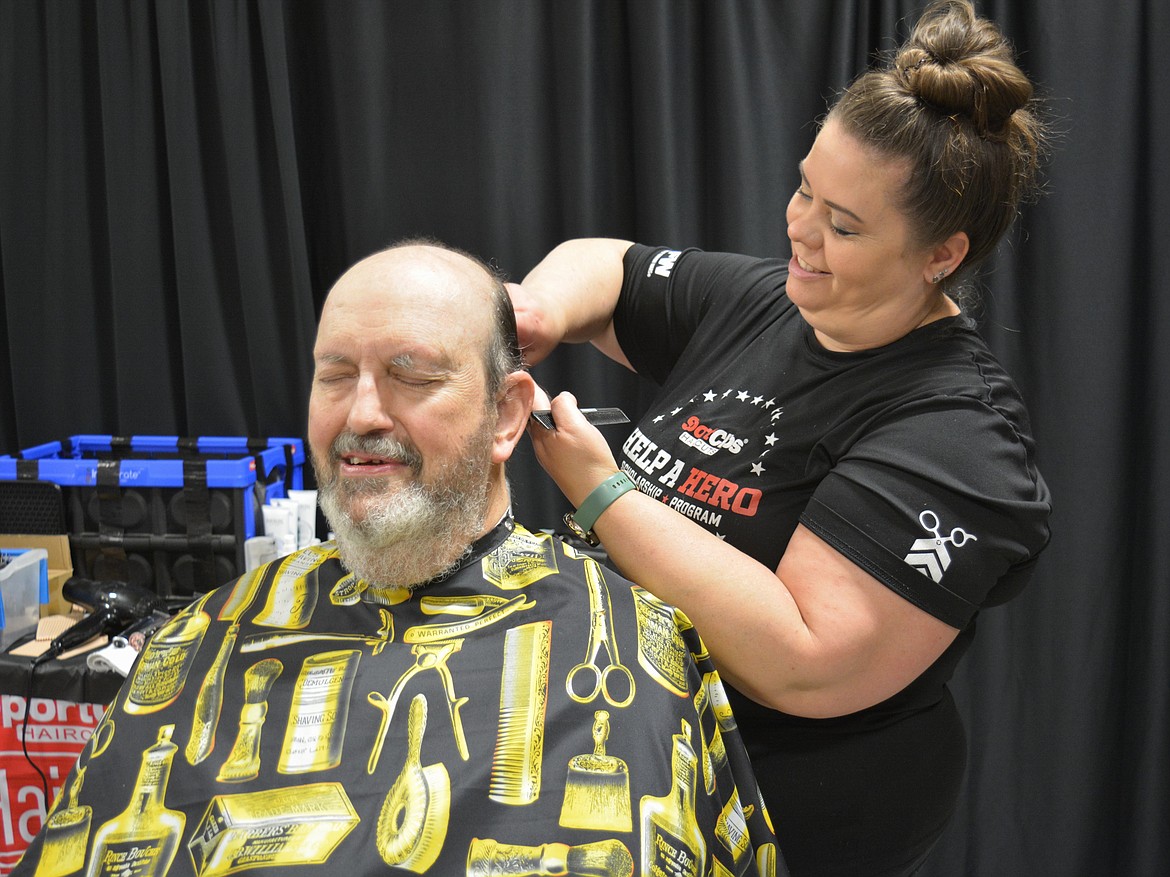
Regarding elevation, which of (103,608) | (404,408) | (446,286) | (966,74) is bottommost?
(103,608)

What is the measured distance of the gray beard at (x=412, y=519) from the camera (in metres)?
1.20

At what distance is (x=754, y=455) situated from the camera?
1332 millimetres

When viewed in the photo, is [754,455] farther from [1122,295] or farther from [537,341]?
[1122,295]

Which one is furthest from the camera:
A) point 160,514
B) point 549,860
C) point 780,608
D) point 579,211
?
point 579,211

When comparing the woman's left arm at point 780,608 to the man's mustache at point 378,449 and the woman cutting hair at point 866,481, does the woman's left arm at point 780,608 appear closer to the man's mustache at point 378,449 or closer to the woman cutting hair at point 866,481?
the woman cutting hair at point 866,481

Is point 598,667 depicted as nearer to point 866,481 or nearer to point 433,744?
point 433,744

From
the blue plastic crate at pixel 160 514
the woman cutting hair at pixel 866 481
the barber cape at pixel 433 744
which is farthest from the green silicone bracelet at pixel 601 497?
the blue plastic crate at pixel 160 514

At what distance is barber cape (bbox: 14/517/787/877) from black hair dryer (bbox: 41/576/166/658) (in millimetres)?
587

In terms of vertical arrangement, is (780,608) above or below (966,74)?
below

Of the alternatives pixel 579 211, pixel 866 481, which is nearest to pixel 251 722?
pixel 866 481

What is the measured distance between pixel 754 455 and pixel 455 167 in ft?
4.40

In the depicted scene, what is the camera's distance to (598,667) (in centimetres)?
118

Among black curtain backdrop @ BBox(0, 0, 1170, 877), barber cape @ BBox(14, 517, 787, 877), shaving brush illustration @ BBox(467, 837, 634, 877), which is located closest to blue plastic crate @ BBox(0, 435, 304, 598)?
black curtain backdrop @ BBox(0, 0, 1170, 877)

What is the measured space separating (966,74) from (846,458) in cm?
48
